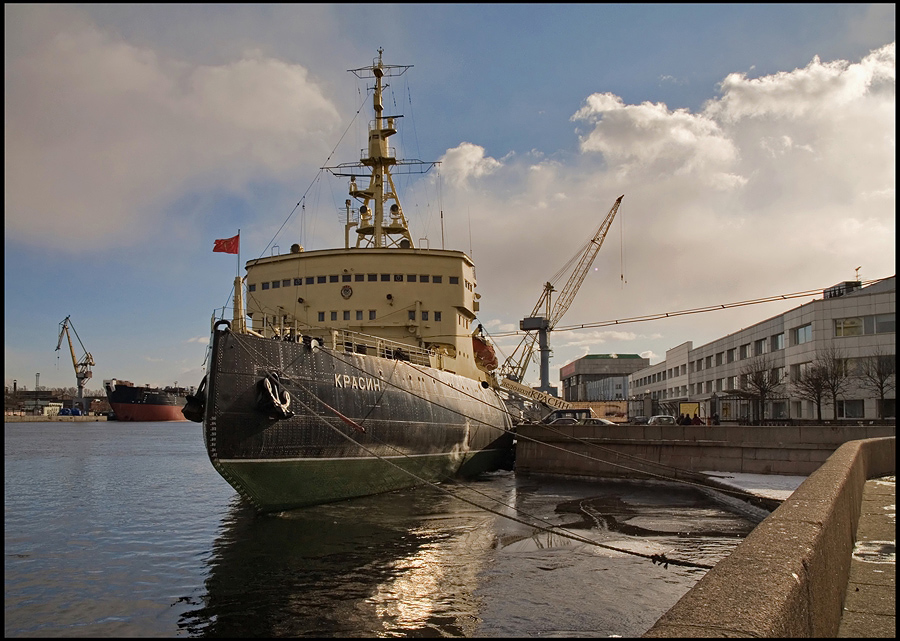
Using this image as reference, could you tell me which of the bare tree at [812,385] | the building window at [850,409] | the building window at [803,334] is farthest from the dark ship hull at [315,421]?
the building window at [803,334]

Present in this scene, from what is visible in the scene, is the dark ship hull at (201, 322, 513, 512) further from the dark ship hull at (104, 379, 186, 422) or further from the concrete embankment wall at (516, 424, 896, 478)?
the dark ship hull at (104, 379, 186, 422)

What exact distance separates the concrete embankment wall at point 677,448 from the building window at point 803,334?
18.4 metres

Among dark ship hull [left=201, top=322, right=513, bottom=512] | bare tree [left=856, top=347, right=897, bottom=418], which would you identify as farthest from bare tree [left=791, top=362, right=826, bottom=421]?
dark ship hull [left=201, top=322, right=513, bottom=512]

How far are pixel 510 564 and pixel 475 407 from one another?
528 inches

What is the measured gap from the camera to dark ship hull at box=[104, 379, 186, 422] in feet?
334

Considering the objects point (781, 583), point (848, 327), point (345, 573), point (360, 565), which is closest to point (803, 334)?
point (848, 327)

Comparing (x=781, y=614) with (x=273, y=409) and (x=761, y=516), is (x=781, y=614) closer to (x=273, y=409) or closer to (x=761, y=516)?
(x=273, y=409)

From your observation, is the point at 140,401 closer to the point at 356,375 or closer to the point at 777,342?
the point at 777,342

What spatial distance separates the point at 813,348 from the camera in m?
41.3

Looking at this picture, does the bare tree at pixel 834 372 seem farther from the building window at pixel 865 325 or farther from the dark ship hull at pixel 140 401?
the dark ship hull at pixel 140 401

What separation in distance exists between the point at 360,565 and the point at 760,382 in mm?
37499

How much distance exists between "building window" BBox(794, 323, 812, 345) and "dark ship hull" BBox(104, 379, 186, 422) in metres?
85.8

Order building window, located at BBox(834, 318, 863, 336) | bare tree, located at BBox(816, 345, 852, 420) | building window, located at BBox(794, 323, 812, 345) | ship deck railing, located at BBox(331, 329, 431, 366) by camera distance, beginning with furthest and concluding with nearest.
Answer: building window, located at BBox(794, 323, 812, 345) < building window, located at BBox(834, 318, 863, 336) < bare tree, located at BBox(816, 345, 852, 420) < ship deck railing, located at BBox(331, 329, 431, 366)

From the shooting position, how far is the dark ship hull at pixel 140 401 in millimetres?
101875
